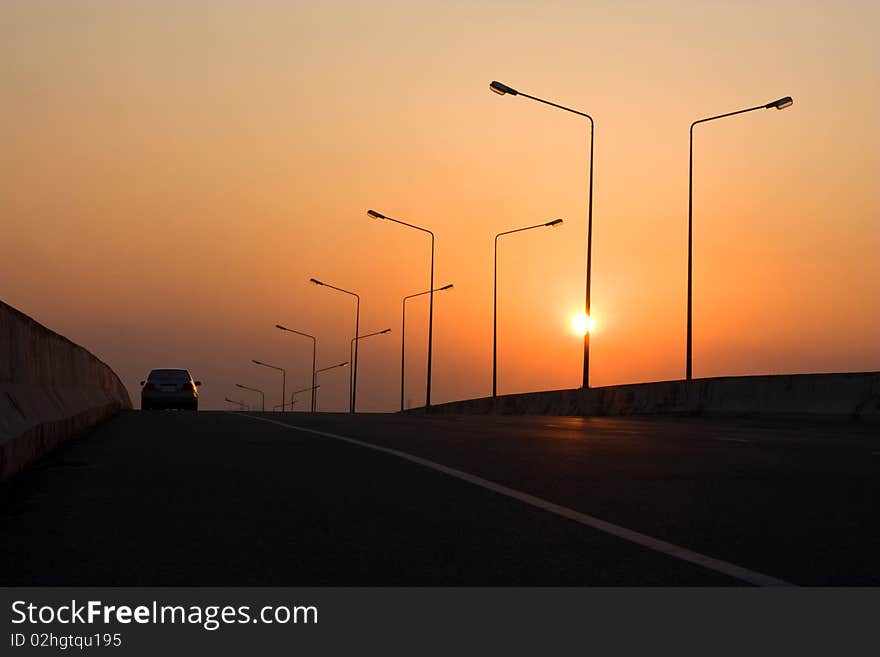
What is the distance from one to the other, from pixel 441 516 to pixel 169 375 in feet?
126

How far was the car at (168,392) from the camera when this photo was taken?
44156 mm

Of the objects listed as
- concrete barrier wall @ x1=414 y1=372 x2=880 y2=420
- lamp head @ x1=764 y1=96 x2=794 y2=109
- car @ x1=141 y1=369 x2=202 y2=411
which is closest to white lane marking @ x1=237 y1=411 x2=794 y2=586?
concrete barrier wall @ x1=414 y1=372 x2=880 y2=420

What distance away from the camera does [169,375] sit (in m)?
44.8

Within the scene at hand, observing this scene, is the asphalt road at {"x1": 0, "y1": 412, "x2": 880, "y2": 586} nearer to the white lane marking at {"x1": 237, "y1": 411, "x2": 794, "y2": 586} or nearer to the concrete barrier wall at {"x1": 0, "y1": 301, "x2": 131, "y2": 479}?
the white lane marking at {"x1": 237, "y1": 411, "x2": 794, "y2": 586}

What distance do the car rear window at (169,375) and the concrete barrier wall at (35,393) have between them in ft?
84.5

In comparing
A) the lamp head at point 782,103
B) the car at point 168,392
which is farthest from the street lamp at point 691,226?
the car at point 168,392

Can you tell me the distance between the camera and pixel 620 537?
661 centimetres

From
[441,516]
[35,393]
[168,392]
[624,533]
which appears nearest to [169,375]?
[168,392]

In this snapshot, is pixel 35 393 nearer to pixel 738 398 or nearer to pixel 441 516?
pixel 441 516

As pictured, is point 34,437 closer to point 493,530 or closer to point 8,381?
point 8,381

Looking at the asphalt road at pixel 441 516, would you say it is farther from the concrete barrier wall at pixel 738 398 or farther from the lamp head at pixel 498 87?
the lamp head at pixel 498 87

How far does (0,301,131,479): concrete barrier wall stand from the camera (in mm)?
10102
